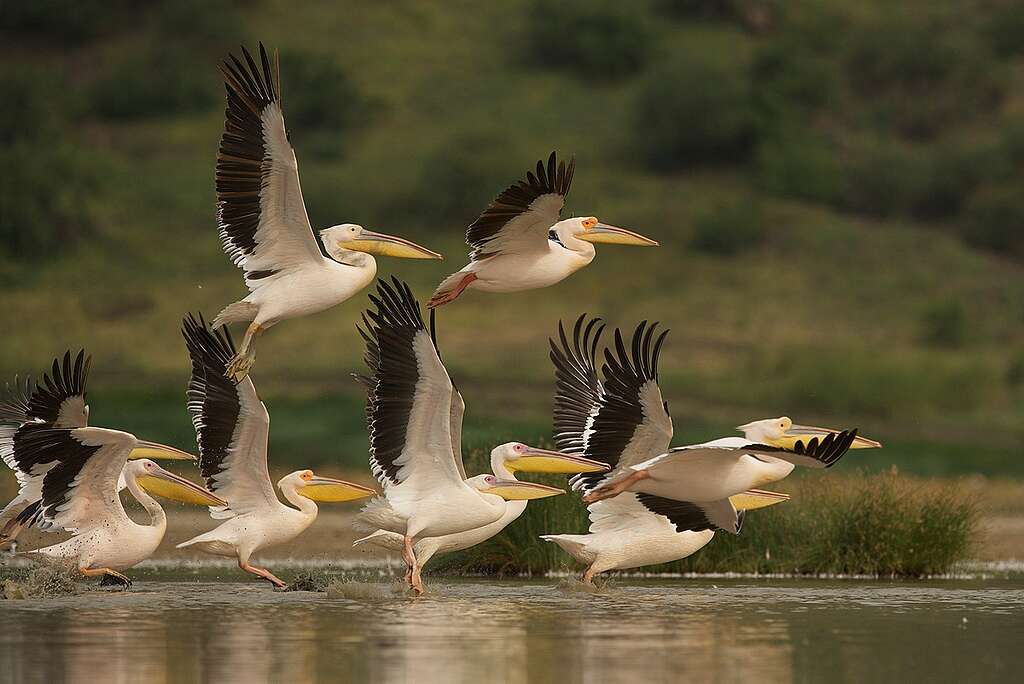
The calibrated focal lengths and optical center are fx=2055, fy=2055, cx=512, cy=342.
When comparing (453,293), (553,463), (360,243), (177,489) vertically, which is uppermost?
(360,243)

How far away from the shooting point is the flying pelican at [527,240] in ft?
42.0

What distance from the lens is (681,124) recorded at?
1925 inches

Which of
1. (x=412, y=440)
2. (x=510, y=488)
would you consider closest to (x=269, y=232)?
(x=412, y=440)

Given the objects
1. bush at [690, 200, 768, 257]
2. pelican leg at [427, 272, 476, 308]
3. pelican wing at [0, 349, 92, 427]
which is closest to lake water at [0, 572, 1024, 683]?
pelican wing at [0, 349, 92, 427]

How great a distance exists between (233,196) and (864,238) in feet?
114

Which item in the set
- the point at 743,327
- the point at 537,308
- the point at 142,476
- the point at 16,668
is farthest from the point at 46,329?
the point at 16,668

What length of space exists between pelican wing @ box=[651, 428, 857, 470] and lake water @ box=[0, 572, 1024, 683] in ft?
2.86

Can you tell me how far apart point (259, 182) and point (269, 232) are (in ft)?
1.69

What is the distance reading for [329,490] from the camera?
48.8 feet

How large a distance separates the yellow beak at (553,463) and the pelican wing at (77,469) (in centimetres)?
273

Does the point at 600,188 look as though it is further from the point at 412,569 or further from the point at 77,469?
the point at 77,469

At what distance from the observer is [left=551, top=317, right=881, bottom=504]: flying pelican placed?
11.9m

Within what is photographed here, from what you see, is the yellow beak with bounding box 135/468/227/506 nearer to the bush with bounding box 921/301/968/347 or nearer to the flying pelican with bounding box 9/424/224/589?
the flying pelican with bounding box 9/424/224/589

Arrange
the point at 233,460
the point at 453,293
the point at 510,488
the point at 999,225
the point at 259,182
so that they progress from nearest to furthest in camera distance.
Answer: the point at 259,182 < the point at 453,293 < the point at 233,460 < the point at 510,488 < the point at 999,225
